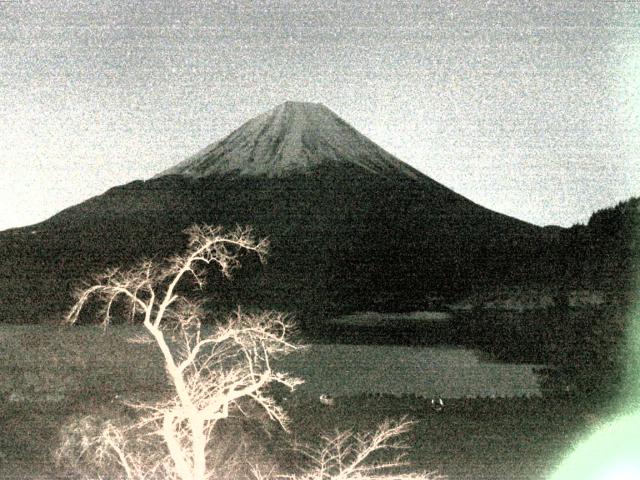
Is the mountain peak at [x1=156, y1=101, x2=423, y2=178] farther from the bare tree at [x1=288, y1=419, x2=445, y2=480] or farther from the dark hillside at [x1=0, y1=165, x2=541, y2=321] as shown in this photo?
the bare tree at [x1=288, y1=419, x2=445, y2=480]

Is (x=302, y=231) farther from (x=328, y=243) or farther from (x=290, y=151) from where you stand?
(x=290, y=151)

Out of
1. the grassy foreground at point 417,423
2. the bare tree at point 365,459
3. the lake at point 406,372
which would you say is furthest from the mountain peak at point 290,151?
the bare tree at point 365,459

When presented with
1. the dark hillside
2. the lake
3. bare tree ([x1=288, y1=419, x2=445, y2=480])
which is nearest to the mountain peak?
the dark hillside

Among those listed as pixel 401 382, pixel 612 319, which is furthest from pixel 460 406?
pixel 401 382

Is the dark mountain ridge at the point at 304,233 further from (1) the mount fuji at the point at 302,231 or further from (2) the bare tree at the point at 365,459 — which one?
(2) the bare tree at the point at 365,459

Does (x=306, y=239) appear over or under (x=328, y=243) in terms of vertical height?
over

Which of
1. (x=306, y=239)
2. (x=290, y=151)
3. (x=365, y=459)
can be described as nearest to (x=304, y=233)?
(x=306, y=239)
